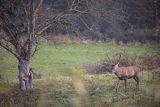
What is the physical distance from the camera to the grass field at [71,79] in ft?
22.9

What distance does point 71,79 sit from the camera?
700cm

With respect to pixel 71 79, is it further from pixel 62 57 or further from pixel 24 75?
pixel 24 75

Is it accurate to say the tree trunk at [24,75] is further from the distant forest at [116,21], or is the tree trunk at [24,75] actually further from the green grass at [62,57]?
the distant forest at [116,21]

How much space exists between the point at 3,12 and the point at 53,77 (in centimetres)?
118

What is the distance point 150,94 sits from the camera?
7129 millimetres

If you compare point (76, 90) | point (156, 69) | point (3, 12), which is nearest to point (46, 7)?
point (3, 12)

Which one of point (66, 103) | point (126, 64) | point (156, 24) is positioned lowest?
point (66, 103)

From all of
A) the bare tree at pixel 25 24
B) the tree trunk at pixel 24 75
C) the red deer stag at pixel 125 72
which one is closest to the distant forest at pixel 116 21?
the bare tree at pixel 25 24

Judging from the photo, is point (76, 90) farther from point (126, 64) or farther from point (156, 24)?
point (156, 24)

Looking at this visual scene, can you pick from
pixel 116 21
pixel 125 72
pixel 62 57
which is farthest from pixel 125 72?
pixel 62 57

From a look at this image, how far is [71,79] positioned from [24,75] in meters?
0.69

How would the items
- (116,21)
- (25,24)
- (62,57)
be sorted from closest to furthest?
(25,24)
(62,57)
(116,21)

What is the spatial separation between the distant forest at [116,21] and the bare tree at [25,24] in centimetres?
9

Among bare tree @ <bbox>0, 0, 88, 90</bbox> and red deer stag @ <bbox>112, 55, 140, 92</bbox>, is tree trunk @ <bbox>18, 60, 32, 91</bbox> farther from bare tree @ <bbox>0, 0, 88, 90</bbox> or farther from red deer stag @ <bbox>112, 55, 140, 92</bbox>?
red deer stag @ <bbox>112, 55, 140, 92</bbox>
